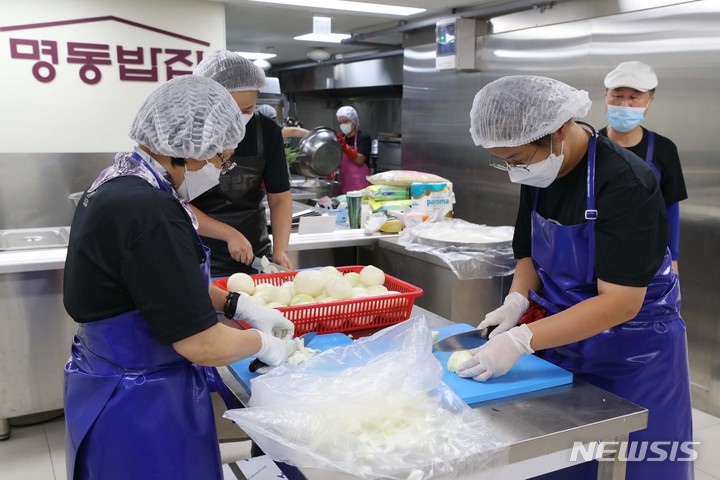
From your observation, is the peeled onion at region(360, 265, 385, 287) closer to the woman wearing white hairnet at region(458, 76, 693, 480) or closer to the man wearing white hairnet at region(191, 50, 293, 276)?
the woman wearing white hairnet at region(458, 76, 693, 480)

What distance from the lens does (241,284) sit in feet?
6.08

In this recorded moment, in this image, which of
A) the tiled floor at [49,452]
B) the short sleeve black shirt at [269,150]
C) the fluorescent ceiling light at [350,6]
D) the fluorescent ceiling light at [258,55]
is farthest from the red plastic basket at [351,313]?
the fluorescent ceiling light at [258,55]

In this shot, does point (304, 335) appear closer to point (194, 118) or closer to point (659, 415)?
point (194, 118)

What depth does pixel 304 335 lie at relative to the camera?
1.65m

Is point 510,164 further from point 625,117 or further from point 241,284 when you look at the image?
point 625,117

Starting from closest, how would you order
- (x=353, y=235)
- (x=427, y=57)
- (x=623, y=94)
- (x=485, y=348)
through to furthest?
(x=485, y=348)
(x=623, y=94)
(x=353, y=235)
(x=427, y=57)

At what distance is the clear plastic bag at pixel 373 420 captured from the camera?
1077 mm

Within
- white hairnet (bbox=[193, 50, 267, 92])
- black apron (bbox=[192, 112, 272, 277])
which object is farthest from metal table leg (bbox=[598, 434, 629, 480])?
white hairnet (bbox=[193, 50, 267, 92])

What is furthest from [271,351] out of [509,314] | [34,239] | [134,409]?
[34,239]

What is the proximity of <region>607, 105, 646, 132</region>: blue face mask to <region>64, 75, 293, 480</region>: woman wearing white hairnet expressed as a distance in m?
1.97

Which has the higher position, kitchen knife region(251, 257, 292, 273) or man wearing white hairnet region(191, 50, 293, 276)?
man wearing white hairnet region(191, 50, 293, 276)

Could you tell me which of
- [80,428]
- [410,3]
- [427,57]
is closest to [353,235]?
[80,428]

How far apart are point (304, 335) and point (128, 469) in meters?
0.56

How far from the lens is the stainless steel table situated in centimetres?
119
